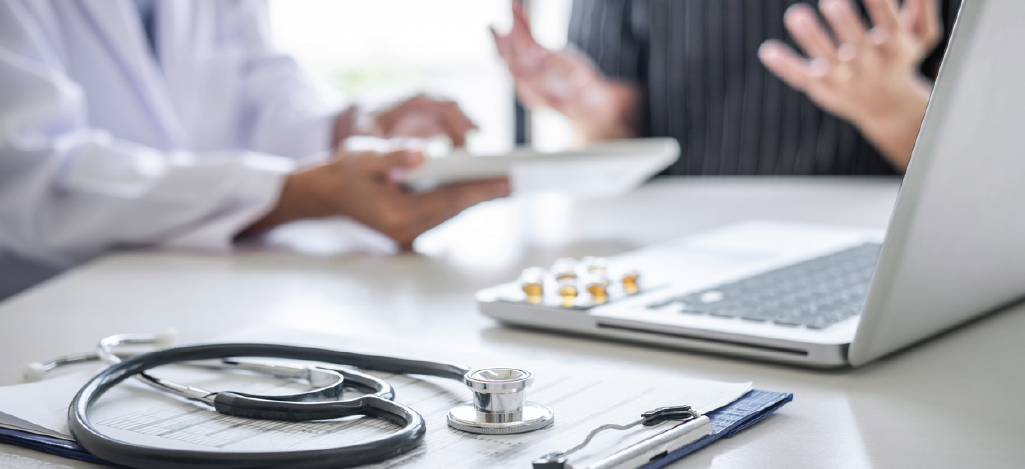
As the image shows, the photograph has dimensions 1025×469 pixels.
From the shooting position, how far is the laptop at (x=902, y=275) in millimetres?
319

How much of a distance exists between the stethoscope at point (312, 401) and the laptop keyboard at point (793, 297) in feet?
0.56

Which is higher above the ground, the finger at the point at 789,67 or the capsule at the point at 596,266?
the finger at the point at 789,67

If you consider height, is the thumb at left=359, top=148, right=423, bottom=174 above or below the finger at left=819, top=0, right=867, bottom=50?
below

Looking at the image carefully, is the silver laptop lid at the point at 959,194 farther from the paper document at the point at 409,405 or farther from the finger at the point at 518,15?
the finger at the point at 518,15

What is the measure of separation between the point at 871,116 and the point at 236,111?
1045 mm

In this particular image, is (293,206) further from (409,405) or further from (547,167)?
(409,405)

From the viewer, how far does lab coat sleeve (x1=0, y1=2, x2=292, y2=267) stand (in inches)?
34.6

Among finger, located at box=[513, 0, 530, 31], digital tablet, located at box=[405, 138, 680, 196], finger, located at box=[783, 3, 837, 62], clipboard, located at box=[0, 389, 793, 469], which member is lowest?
clipboard, located at box=[0, 389, 793, 469]

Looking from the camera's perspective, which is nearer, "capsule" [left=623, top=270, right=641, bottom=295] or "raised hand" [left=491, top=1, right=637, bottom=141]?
"capsule" [left=623, top=270, right=641, bottom=295]

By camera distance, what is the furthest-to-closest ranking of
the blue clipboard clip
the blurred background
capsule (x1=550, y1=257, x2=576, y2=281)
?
the blurred background → capsule (x1=550, y1=257, x2=576, y2=281) → the blue clipboard clip

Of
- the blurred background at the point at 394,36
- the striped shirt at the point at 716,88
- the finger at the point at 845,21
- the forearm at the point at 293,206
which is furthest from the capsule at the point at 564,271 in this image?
the blurred background at the point at 394,36

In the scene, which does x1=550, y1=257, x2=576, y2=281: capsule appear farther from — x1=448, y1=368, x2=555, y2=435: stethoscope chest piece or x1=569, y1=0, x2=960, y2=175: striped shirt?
x1=569, y1=0, x2=960, y2=175: striped shirt

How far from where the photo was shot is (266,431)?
12.0 inches

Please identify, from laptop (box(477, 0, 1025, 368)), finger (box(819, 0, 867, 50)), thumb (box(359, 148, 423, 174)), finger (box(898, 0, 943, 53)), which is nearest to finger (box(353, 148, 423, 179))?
thumb (box(359, 148, 423, 174))
